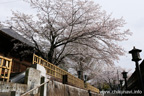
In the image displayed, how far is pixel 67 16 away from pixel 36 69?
691cm

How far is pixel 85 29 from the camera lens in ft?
37.7

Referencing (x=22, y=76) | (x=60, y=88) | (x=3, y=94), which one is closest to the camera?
(x=3, y=94)

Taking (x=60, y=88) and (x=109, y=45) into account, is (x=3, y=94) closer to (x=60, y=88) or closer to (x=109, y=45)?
(x=60, y=88)

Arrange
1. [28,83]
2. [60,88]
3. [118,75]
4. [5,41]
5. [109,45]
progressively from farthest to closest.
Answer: [118,75], [109,45], [5,41], [60,88], [28,83]

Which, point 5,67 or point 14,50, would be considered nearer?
point 5,67

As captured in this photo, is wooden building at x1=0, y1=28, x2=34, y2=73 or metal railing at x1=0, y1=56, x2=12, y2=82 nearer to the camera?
metal railing at x1=0, y1=56, x2=12, y2=82

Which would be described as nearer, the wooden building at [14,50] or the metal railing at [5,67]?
the metal railing at [5,67]

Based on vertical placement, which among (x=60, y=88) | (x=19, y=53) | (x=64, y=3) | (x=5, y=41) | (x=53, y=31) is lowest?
(x=60, y=88)

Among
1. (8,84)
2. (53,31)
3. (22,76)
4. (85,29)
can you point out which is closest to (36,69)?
(22,76)

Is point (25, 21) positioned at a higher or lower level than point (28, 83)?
higher

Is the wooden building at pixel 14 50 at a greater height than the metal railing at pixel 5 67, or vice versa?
the wooden building at pixel 14 50

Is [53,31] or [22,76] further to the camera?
[53,31]

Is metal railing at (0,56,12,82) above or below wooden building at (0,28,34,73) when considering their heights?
below

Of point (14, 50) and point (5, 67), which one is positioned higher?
point (14, 50)
